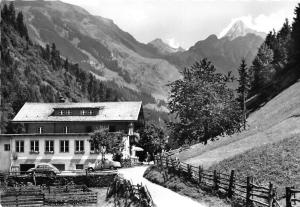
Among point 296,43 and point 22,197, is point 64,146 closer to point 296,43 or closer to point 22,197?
point 22,197

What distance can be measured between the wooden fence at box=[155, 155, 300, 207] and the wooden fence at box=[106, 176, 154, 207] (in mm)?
5278

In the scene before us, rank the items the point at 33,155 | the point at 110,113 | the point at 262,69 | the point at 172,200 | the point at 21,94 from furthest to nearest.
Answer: the point at 21,94
the point at 262,69
the point at 110,113
the point at 33,155
the point at 172,200

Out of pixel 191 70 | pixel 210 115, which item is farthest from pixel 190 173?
pixel 191 70

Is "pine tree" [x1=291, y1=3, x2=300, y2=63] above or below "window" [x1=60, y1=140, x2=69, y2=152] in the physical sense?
above

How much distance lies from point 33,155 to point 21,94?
98123 mm

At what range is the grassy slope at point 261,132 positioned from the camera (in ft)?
194

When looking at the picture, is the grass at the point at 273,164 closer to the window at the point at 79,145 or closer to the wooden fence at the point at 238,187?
the wooden fence at the point at 238,187

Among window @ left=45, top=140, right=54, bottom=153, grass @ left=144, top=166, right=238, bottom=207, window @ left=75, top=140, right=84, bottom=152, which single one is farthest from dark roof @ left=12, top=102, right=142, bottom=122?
grass @ left=144, top=166, right=238, bottom=207

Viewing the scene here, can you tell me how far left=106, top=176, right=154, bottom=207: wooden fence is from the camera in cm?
3600

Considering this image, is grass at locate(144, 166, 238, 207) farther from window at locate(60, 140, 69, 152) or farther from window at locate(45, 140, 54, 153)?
window at locate(45, 140, 54, 153)

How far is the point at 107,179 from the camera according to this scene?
6081 centimetres

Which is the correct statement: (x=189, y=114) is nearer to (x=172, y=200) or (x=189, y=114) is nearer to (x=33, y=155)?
(x=172, y=200)

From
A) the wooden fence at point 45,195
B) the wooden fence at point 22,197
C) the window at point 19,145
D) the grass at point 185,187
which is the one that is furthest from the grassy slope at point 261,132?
the window at point 19,145

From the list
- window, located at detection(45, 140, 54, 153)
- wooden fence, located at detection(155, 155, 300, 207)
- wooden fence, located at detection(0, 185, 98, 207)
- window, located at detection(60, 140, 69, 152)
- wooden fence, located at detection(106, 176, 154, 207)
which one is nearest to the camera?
wooden fence, located at detection(155, 155, 300, 207)
